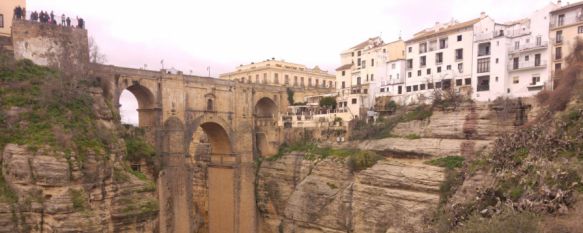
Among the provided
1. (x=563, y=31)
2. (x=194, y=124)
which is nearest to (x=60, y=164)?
(x=194, y=124)

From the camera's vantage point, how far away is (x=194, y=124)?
29438 mm

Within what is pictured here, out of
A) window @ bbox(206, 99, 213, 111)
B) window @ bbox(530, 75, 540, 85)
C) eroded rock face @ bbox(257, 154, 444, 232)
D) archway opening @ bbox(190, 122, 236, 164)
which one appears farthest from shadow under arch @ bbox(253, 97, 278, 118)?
window @ bbox(530, 75, 540, 85)

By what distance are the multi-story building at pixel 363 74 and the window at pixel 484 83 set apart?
827 cm

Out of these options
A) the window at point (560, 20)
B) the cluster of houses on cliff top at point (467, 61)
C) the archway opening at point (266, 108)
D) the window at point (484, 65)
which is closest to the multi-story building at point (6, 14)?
the archway opening at point (266, 108)

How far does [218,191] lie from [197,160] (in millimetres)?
4946

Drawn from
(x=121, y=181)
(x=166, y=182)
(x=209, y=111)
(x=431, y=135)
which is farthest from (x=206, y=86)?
(x=431, y=135)

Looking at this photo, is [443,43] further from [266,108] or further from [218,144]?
[218,144]

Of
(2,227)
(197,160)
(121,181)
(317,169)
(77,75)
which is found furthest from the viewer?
(197,160)

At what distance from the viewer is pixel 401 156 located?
83.4 ft

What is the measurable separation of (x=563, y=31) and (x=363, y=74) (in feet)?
52.5

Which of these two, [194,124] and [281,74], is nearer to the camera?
[194,124]

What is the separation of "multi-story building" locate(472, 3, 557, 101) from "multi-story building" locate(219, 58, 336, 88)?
735 inches

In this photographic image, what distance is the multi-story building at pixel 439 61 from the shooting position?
1129 inches

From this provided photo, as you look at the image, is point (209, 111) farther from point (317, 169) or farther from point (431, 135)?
point (431, 135)
